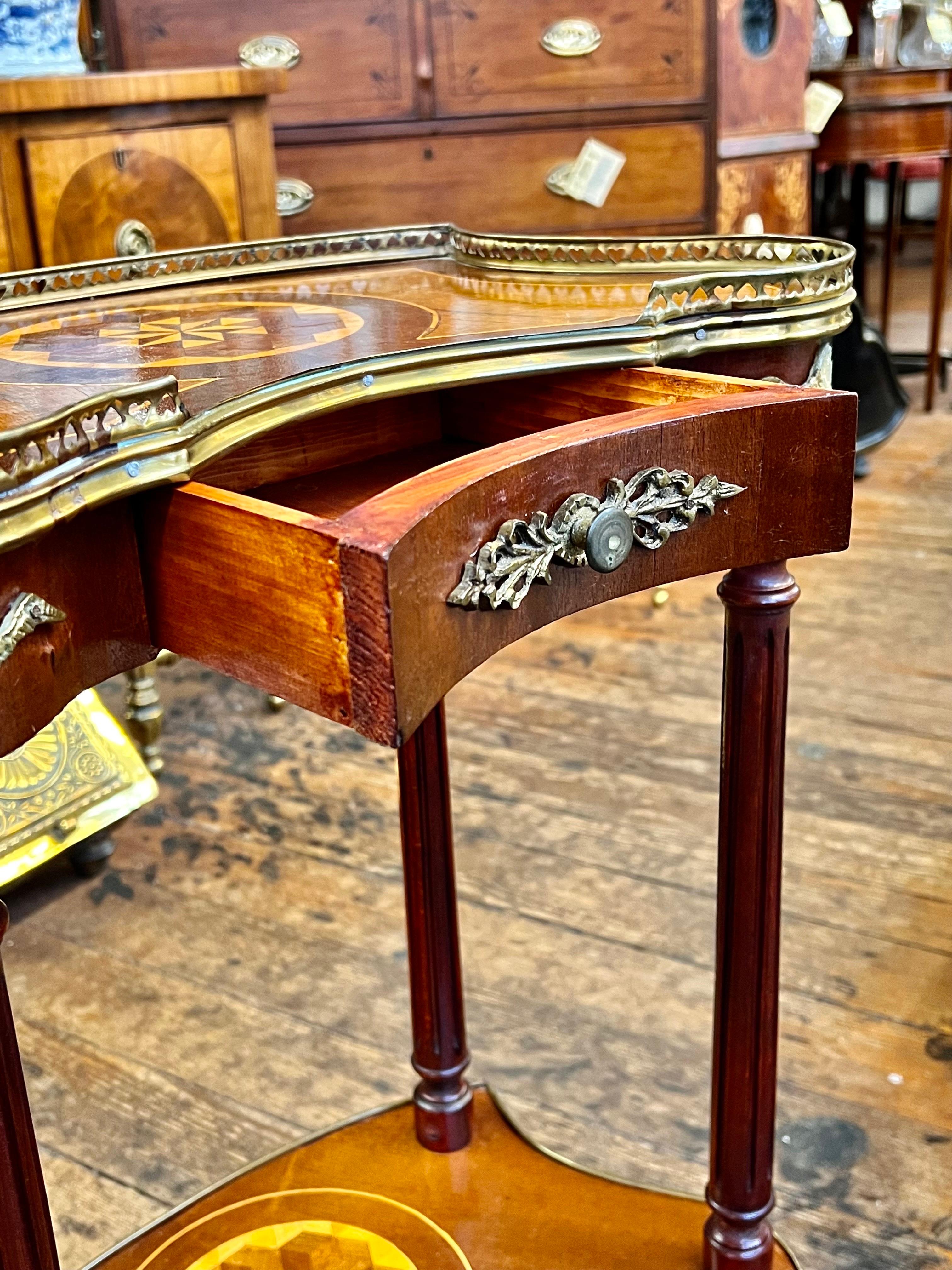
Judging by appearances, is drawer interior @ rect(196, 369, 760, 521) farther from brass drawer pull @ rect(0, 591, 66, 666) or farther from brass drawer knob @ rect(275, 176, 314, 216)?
brass drawer knob @ rect(275, 176, 314, 216)

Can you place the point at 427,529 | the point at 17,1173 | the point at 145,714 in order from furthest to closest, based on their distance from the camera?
the point at 145,714 < the point at 17,1173 < the point at 427,529

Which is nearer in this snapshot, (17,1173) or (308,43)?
(17,1173)

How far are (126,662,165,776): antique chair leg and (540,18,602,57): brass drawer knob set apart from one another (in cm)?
119

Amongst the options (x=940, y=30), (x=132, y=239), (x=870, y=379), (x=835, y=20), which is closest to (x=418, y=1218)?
(x=132, y=239)

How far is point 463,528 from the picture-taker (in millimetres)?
566

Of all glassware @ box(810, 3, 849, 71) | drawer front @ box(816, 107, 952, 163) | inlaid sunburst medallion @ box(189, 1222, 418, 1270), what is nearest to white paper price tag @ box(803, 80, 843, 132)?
drawer front @ box(816, 107, 952, 163)

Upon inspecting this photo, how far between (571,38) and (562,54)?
0.03 m

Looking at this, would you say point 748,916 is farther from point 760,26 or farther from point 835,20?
point 835,20

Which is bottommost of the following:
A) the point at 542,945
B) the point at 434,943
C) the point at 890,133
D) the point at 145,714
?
the point at 542,945

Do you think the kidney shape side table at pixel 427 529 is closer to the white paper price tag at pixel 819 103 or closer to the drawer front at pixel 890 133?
the white paper price tag at pixel 819 103

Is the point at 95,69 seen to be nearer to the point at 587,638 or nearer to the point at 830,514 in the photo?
the point at 587,638

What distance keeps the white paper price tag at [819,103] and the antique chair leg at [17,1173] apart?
2.87m

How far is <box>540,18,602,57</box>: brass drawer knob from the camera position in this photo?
2.25 meters

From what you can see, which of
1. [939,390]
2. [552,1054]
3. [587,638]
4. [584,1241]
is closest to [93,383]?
[584,1241]
